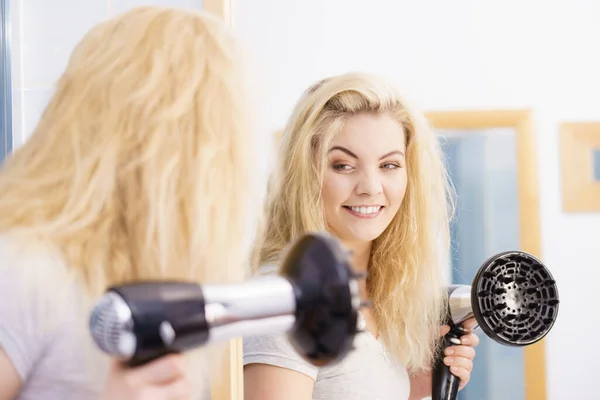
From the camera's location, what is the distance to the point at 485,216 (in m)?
1.33

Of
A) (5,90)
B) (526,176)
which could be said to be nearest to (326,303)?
(5,90)

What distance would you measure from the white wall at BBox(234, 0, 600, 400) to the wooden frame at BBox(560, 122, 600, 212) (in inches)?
0.7

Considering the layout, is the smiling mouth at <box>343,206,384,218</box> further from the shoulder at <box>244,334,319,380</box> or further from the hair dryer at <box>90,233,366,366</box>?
the hair dryer at <box>90,233,366,366</box>

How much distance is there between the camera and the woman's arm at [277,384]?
737mm

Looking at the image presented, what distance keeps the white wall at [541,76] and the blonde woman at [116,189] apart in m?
0.84

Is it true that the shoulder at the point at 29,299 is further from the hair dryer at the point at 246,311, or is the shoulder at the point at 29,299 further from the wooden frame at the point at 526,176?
the wooden frame at the point at 526,176

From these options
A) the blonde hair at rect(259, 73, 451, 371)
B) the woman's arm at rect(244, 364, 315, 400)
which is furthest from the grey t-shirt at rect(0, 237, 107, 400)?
the blonde hair at rect(259, 73, 451, 371)

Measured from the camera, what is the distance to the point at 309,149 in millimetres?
919

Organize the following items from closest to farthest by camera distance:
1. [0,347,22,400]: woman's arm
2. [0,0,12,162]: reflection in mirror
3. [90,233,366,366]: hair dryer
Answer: [90,233,366,366]: hair dryer, [0,347,22,400]: woman's arm, [0,0,12,162]: reflection in mirror

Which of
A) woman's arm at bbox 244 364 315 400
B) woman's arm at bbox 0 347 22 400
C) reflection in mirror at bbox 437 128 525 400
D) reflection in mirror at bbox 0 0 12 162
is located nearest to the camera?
woman's arm at bbox 0 347 22 400

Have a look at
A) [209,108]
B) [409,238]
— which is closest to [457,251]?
[409,238]

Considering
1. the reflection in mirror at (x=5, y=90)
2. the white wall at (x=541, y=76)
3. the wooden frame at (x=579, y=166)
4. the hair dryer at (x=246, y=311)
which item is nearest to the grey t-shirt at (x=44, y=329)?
the hair dryer at (x=246, y=311)

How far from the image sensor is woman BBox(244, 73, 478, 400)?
0.90m

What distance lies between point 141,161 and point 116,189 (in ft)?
0.10
